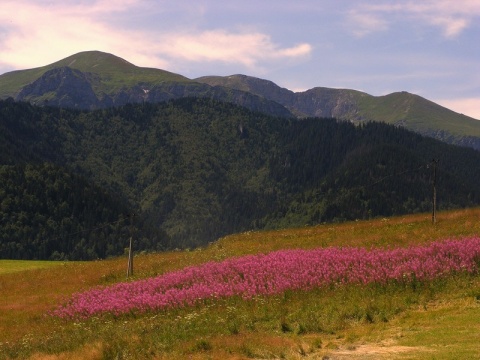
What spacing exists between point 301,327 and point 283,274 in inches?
295

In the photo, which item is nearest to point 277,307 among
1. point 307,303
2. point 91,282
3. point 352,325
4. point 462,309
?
point 307,303

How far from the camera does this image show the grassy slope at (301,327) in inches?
642

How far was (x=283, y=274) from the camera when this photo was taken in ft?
88.5

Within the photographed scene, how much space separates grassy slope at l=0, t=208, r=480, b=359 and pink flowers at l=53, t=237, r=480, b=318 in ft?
2.17

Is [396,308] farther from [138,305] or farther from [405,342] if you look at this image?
[138,305]

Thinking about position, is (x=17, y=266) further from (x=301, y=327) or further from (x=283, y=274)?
(x=301, y=327)

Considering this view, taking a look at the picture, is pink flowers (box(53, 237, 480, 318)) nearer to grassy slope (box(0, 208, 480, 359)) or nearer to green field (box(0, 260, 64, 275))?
grassy slope (box(0, 208, 480, 359))

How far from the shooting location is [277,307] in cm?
2344

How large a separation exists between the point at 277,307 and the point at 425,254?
682cm

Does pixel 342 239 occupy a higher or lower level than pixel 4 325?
higher

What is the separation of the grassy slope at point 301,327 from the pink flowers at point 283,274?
0.66 m

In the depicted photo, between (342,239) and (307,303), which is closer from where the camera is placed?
(307,303)

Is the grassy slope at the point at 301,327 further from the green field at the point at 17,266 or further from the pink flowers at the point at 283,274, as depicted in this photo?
the green field at the point at 17,266

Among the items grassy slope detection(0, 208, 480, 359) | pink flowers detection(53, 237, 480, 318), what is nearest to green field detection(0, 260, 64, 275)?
grassy slope detection(0, 208, 480, 359)
